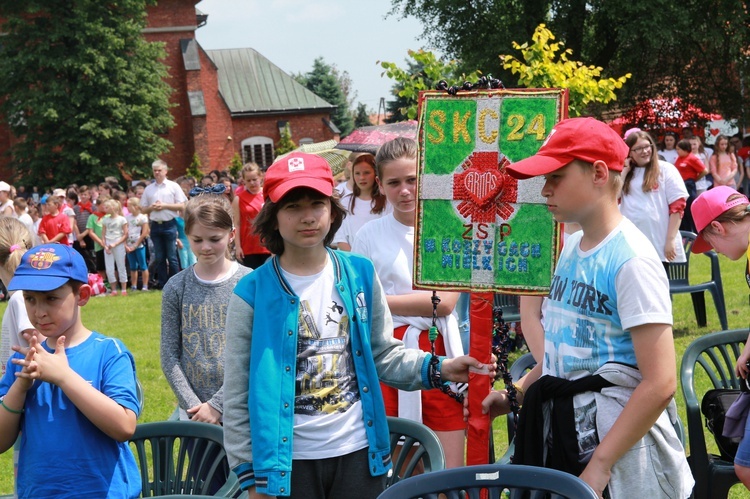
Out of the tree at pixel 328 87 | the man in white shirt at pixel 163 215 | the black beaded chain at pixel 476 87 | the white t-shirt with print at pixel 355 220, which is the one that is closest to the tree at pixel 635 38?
the man in white shirt at pixel 163 215

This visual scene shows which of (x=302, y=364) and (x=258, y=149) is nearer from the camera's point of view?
(x=302, y=364)

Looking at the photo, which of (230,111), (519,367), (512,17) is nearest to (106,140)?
(230,111)

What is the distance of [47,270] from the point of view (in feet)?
9.66

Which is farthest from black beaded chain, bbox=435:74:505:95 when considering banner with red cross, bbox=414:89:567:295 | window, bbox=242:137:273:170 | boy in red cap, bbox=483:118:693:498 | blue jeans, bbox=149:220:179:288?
window, bbox=242:137:273:170

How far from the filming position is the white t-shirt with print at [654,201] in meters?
8.34

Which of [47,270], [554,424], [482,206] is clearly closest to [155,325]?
[47,270]

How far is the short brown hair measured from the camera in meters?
2.86

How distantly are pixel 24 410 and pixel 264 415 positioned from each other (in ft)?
2.84

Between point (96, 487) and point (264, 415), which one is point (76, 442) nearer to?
point (96, 487)

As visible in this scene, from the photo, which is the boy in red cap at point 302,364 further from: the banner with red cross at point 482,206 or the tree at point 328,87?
the tree at point 328,87

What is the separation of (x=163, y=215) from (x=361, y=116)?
58.5 metres

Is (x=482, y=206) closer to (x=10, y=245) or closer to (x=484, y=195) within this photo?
(x=484, y=195)

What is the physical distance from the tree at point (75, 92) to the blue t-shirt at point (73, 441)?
37311 millimetres

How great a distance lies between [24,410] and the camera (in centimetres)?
295
